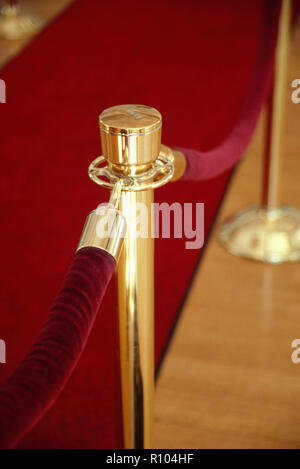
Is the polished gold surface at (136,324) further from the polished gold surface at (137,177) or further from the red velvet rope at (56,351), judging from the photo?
the red velvet rope at (56,351)

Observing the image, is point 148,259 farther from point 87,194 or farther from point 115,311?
point 87,194

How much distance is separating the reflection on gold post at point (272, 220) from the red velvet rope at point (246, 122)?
132 millimetres

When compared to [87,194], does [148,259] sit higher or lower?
lower

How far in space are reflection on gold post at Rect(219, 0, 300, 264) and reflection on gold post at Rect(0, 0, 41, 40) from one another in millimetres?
2363

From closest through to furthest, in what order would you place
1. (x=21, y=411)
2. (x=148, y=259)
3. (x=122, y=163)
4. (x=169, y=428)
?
(x=21, y=411)
(x=122, y=163)
(x=148, y=259)
(x=169, y=428)

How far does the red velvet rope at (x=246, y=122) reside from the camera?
142 cm

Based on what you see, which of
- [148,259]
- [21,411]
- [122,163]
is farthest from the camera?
[148,259]

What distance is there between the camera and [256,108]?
1920 mm

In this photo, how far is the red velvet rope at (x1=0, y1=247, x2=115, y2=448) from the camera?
0.77 meters

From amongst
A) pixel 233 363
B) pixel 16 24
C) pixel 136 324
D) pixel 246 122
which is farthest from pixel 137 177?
pixel 16 24

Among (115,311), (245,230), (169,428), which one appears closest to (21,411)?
(115,311)

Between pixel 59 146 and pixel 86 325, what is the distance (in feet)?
6.86

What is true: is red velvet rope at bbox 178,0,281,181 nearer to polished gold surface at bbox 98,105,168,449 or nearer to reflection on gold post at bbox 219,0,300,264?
reflection on gold post at bbox 219,0,300,264

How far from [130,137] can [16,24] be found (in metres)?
3.61
